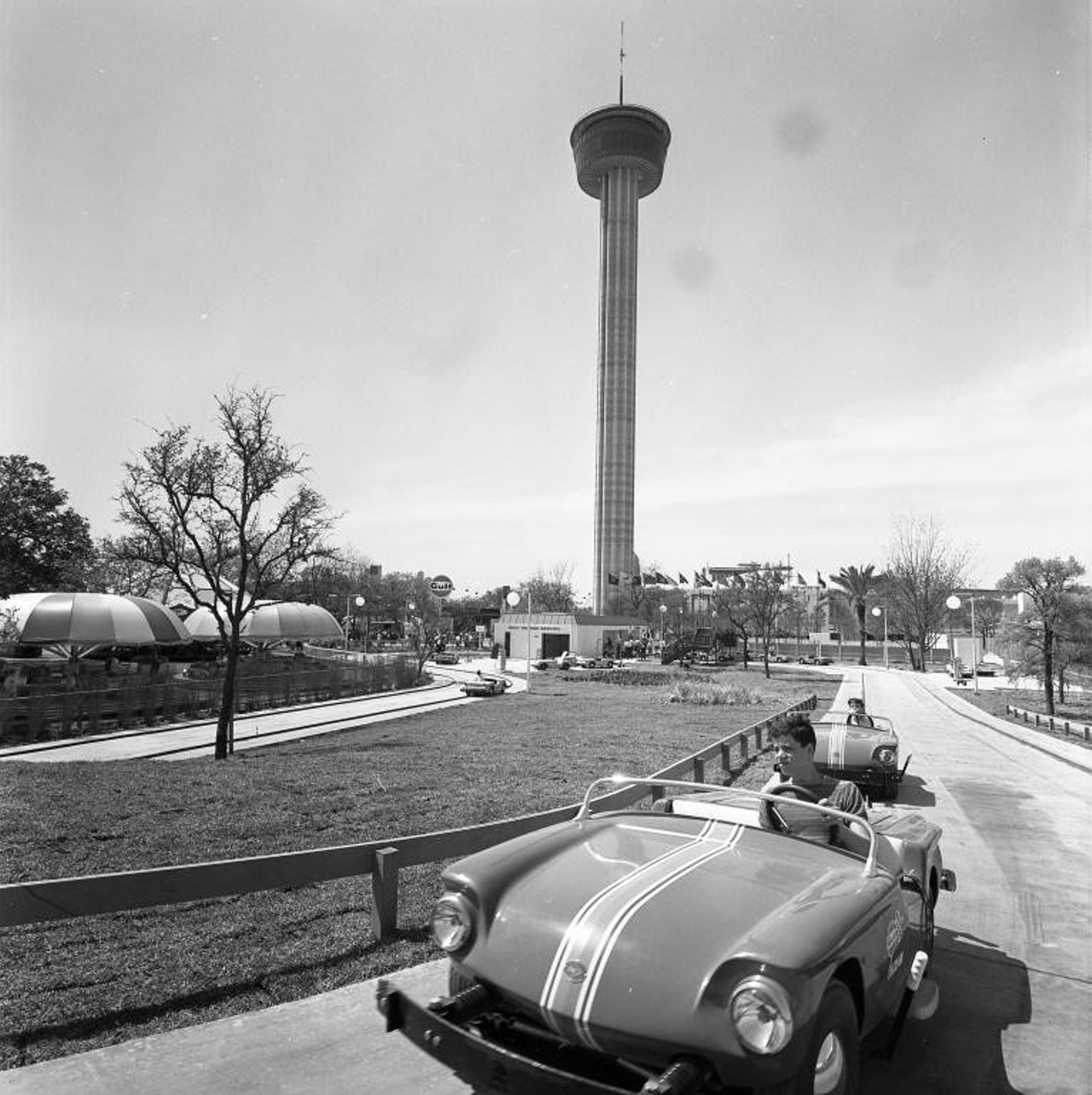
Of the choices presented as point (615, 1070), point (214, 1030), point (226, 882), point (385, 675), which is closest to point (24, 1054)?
point (214, 1030)

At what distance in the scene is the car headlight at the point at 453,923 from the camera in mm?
3248

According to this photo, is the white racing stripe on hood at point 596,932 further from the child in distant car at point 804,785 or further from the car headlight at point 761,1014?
the child in distant car at point 804,785

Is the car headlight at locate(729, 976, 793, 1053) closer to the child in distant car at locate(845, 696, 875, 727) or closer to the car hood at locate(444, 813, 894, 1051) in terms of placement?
the car hood at locate(444, 813, 894, 1051)

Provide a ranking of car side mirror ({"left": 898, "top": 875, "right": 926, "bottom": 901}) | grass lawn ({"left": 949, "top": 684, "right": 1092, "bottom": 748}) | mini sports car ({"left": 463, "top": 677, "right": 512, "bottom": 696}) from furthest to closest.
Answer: mini sports car ({"left": 463, "top": 677, "right": 512, "bottom": 696})
grass lawn ({"left": 949, "top": 684, "right": 1092, "bottom": 748})
car side mirror ({"left": 898, "top": 875, "right": 926, "bottom": 901})

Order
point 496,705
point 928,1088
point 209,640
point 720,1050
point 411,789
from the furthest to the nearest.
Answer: point 209,640 → point 496,705 → point 411,789 → point 928,1088 → point 720,1050

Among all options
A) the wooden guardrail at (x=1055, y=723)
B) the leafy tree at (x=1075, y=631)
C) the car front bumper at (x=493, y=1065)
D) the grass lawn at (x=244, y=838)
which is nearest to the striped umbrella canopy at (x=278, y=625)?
the grass lawn at (x=244, y=838)

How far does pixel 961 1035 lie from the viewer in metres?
4.20

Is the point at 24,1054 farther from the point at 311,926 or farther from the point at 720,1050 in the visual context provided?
the point at 720,1050

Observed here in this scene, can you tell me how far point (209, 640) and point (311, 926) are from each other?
4606cm

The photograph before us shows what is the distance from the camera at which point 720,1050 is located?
8.64ft

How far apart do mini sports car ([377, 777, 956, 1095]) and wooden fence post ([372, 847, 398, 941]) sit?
190cm

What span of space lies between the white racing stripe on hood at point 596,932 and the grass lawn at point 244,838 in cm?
235

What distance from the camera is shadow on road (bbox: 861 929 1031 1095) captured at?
372 cm

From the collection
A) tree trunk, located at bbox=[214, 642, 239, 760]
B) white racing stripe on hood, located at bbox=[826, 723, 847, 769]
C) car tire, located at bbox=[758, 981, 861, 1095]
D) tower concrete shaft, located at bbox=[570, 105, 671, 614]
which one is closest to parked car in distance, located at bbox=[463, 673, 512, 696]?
tree trunk, located at bbox=[214, 642, 239, 760]
